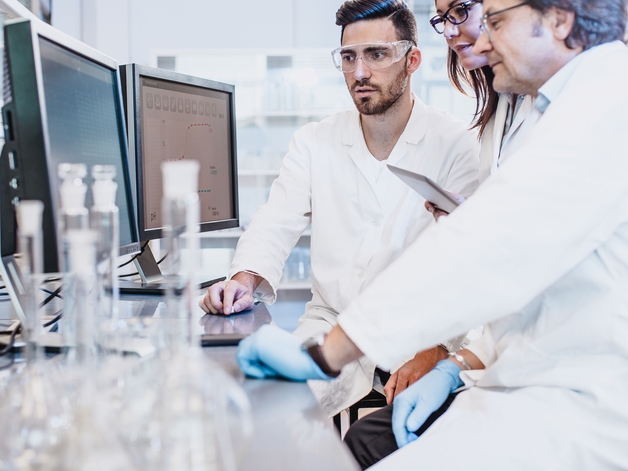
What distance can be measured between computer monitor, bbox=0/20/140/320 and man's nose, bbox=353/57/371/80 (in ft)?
2.78

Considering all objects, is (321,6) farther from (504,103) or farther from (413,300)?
(413,300)

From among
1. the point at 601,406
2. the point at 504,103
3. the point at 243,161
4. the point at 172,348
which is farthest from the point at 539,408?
the point at 243,161

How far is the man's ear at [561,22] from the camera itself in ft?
3.42

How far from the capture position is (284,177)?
6.42ft

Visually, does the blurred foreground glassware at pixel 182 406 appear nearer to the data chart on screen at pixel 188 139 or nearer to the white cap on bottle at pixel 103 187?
the white cap on bottle at pixel 103 187

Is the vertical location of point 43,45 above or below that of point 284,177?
above

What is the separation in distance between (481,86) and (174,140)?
0.87 m

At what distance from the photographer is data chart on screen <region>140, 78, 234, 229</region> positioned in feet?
5.24

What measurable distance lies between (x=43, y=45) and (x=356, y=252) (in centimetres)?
110

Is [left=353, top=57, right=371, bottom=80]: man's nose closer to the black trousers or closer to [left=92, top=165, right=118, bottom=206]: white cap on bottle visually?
the black trousers

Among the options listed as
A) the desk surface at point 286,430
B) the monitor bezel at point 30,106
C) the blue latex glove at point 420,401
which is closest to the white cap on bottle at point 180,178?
the desk surface at point 286,430

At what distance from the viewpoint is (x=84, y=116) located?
1.13 meters

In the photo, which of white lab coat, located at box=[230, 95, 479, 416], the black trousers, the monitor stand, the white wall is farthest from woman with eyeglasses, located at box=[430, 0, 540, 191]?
the white wall

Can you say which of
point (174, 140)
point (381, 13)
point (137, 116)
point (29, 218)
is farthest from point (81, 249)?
point (381, 13)
